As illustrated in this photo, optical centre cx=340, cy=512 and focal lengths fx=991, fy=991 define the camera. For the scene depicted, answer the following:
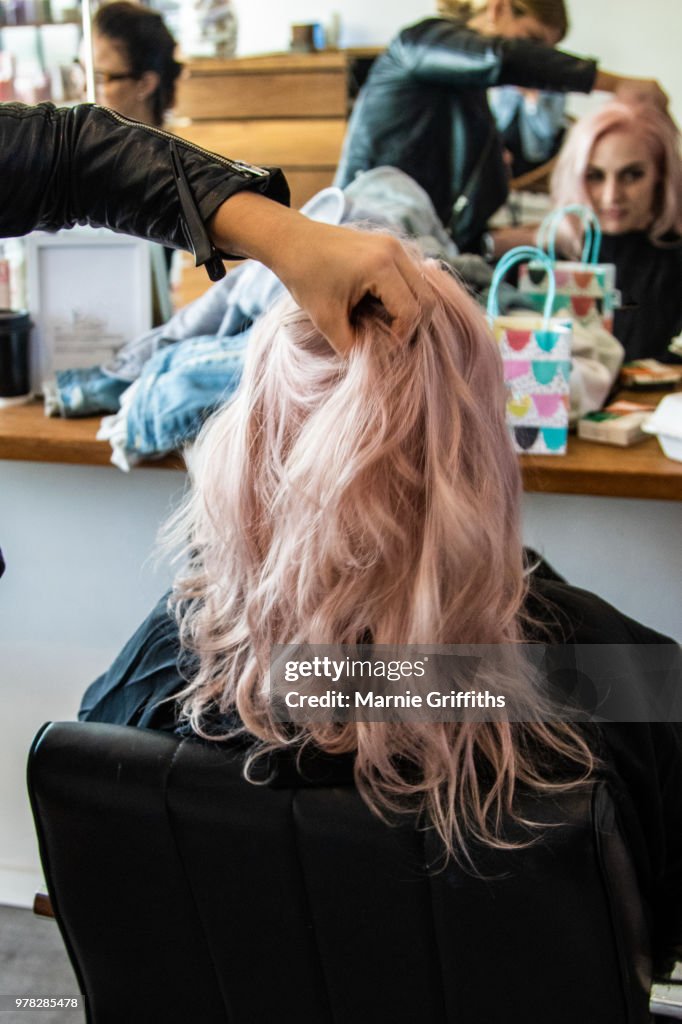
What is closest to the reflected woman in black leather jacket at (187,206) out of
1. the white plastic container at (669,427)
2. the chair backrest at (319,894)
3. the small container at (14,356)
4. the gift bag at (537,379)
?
the chair backrest at (319,894)

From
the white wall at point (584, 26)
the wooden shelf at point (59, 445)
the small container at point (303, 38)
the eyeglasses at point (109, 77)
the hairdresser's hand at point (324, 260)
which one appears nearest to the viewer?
the hairdresser's hand at point (324, 260)

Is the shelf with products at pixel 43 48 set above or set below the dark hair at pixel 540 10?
below

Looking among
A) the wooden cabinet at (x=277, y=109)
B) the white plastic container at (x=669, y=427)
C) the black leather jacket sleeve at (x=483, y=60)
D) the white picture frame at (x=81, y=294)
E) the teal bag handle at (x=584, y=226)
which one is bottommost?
the white plastic container at (x=669, y=427)

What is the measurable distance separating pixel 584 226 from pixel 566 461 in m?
0.74

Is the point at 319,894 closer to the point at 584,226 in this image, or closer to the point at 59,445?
the point at 59,445

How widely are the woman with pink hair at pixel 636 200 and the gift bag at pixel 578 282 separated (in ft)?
0.13

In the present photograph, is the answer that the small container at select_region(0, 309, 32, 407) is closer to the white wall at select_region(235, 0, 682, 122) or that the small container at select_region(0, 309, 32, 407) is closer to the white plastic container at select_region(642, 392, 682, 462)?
the white wall at select_region(235, 0, 682, 122)

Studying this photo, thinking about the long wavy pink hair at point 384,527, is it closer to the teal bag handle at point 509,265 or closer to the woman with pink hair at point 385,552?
the woman with pink hair at point 385,552

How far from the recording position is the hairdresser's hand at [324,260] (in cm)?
88

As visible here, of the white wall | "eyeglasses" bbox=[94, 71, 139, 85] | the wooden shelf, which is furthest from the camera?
"eyeglasses" bbox=[94, 71, 139, 85]

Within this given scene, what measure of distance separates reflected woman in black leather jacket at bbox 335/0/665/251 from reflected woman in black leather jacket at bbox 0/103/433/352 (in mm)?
1314

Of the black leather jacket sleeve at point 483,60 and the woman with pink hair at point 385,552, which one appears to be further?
the black leather jacket sleeve at point 483,60

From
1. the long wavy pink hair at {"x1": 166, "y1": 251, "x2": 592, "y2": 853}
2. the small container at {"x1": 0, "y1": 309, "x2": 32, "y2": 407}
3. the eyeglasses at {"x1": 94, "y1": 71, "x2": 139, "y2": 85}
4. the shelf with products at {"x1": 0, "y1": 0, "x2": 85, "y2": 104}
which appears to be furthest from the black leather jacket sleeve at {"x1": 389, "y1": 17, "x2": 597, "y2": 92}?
the long wavy pink hair at {"x1": 166, "y1": 251, "x2": 592, "y2": 853}

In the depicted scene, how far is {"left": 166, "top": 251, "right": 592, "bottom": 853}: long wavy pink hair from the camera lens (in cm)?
94
